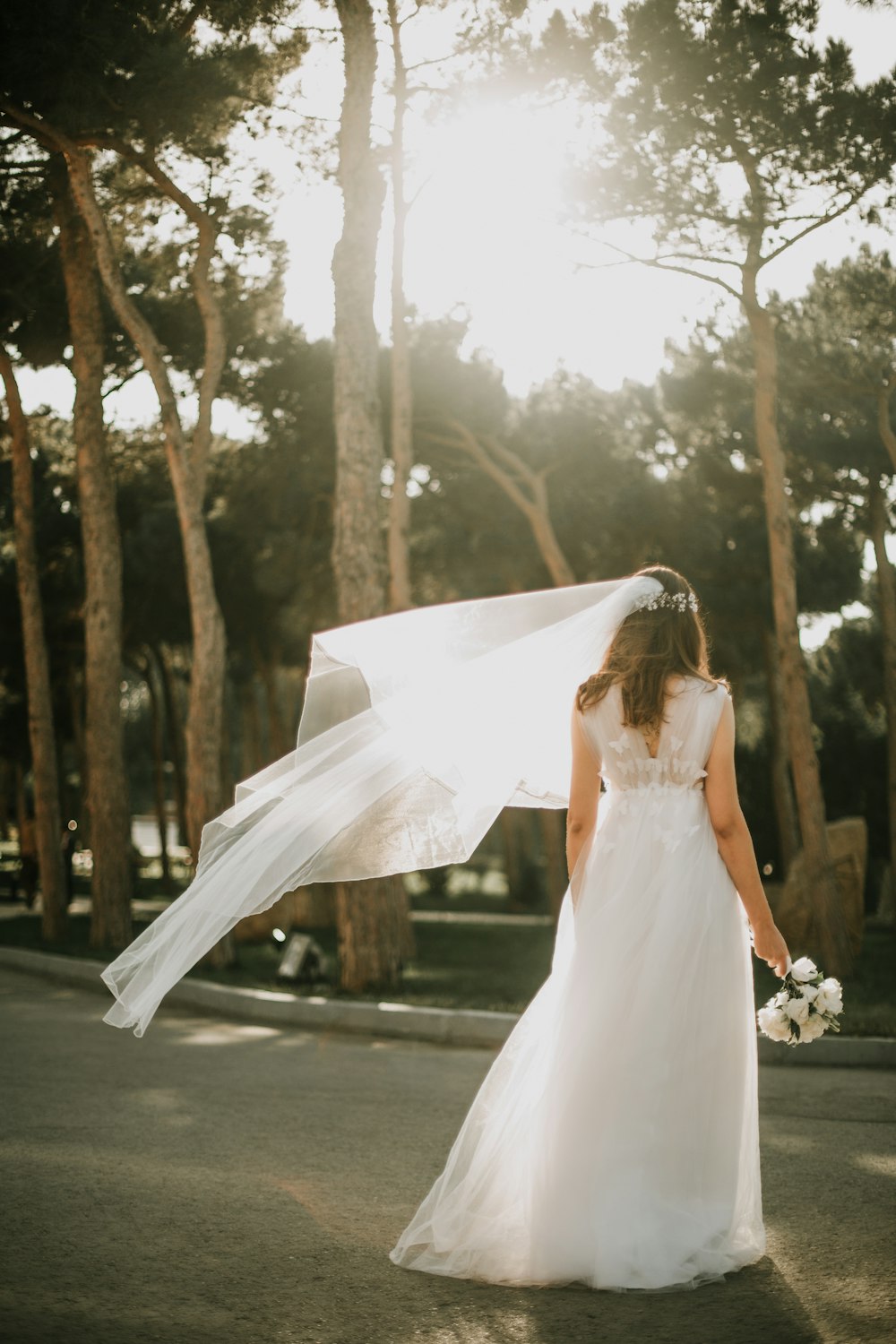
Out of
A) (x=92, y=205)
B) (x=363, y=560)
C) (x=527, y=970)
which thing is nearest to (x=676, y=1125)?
(x=363, y=560)

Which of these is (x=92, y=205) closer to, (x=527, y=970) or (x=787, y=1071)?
(x=527, y=970)

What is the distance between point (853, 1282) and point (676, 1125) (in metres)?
0.69

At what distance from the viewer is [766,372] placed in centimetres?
1566

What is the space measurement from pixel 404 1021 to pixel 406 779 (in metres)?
5.15

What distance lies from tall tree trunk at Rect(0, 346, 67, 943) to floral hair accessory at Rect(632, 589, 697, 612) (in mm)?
16588

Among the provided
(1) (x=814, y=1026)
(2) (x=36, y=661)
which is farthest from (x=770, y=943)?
(2) (x=36, y=661)

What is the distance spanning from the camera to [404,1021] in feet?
32.9

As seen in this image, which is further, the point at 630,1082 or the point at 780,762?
the point at 780,762

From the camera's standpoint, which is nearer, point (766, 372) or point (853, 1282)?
point (853, 1282)

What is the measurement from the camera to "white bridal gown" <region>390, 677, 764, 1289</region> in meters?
4.27

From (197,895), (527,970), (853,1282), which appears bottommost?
(527,970)

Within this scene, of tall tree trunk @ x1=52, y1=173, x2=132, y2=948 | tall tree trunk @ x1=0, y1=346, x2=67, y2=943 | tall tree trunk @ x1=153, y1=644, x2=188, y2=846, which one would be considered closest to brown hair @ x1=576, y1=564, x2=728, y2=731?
tall tree trunk @ x1=52, y1=173, x2=132, y2=948

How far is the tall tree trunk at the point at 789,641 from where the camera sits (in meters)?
15.4

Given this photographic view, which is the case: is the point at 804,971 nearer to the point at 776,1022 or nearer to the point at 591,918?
the point at 776,1022
